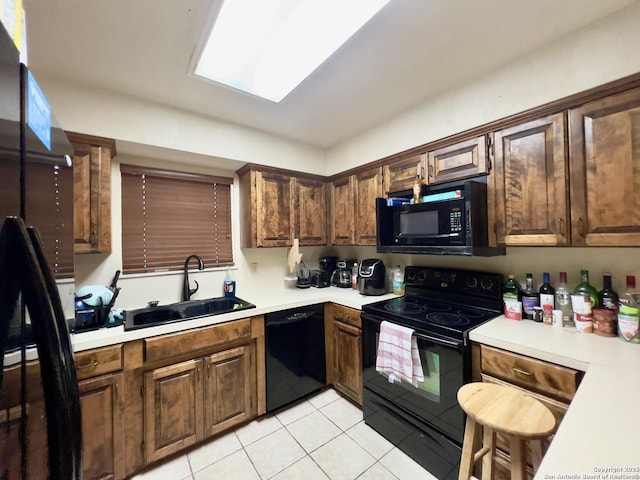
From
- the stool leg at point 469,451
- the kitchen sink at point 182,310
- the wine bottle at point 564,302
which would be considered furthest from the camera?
the kitchen sink at point 182,310

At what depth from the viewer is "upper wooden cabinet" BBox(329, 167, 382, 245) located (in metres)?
2.41

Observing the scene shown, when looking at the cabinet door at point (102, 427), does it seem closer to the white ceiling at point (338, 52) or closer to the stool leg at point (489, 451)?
the white ceiling at point (338, 52)

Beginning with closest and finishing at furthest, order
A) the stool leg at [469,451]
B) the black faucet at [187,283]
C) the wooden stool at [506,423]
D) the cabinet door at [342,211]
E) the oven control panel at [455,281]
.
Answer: the wooden stool at [506,423], the stool leg at [469,451], the oven control panel at [455,281], the black faucet at [187,283], the cabinet door at [342,211]

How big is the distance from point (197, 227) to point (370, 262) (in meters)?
1.60

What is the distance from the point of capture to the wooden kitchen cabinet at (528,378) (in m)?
1.18

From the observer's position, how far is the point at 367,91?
192 centimetres

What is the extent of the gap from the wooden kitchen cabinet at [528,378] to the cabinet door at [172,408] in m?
1.74

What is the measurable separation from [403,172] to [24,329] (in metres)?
2.20

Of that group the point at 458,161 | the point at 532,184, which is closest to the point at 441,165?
the point at 458,161

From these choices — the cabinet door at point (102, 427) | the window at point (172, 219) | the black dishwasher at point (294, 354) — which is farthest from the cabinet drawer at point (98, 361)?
the black dishwasher at point (294, 354)

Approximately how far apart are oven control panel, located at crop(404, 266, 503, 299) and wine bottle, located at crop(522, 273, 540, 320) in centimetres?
14

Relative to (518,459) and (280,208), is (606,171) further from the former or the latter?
(280,208)

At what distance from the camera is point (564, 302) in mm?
1564

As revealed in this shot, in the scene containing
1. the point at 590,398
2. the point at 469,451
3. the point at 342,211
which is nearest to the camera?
the point at 590,398
